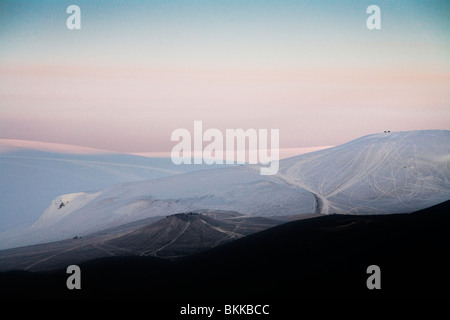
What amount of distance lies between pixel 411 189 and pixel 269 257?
9.43 meters

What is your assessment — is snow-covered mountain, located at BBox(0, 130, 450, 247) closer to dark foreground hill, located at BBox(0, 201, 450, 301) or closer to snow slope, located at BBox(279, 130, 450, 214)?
snow slope, located at BBox(279, 130, 450, 214)

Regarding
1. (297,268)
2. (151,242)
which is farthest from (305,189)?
(297,268)

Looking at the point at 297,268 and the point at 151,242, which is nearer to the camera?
the point at 297,268

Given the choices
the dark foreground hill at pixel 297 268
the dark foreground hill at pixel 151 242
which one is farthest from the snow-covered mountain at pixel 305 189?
the dark foreground hill at pixel 297 268

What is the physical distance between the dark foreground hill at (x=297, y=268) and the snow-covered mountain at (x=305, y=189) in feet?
17.5

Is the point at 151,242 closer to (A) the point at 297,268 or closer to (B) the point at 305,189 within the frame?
(A) the point at 297,268

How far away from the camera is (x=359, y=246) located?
13180mm

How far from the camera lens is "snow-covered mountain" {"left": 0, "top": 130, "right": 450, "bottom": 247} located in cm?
2048

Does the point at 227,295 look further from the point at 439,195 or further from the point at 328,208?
the point at 439,195

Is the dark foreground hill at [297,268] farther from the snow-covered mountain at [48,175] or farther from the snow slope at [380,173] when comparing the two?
the snow-covered mountain at [48,175]

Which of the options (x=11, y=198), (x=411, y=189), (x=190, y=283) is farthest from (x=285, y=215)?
(x=11, y=198)

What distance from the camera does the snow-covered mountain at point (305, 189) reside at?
67.2ft

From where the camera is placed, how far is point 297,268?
12.7 m

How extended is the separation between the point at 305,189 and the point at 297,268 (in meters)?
10.2
